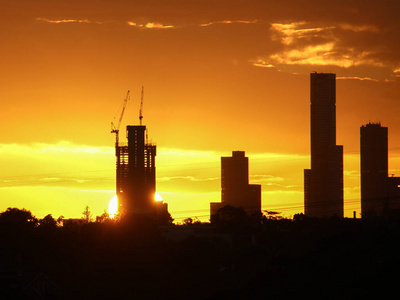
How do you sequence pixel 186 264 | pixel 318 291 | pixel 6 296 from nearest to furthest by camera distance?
pixel 318 291 → pixel 6 296 → pixel 186 264

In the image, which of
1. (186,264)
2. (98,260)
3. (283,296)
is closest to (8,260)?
(98,260)

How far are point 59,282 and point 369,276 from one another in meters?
53.6

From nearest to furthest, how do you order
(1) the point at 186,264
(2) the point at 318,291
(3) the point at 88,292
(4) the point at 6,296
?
(2) the point at 318,291 < (4) the point at 6,296 < (3) the point at 88,292 < (1) the point at 186,264

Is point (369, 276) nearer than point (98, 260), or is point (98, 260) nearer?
point (369, 276)

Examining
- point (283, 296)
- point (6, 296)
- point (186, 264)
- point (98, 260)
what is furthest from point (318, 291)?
point (98, 260)

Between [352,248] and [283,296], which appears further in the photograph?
[352,248]

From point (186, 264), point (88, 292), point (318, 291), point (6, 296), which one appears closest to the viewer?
point (318, 291)

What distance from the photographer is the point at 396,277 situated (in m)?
132

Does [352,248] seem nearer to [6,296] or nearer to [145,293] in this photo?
[145,293]

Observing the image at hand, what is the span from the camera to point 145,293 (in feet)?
529

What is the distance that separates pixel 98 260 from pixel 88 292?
34185mm

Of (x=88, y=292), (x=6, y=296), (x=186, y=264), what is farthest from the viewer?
(x=186, y=264)

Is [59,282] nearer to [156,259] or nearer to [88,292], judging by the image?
[88,292]

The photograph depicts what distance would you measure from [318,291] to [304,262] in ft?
69.4
